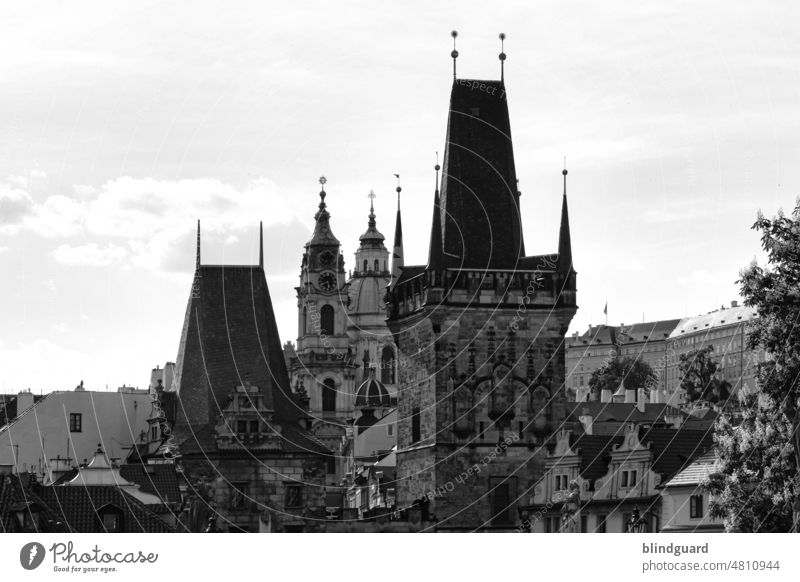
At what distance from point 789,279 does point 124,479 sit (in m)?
39.3

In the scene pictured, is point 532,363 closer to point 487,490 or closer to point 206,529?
point 487,490

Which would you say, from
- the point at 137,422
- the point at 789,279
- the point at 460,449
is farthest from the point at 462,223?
the point at 789,279

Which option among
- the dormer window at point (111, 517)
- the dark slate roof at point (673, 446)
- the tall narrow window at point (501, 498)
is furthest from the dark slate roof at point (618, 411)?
the dormer window at point (111, 517)

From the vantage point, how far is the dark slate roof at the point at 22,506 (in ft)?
276

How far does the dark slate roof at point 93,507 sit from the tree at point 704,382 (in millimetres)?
90096

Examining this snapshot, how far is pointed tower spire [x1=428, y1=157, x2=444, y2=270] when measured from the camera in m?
100

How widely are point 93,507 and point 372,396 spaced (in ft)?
317

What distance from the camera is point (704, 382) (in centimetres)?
18875

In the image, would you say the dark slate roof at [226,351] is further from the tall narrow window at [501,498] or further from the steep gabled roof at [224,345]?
the tall narrow window at [501,498]

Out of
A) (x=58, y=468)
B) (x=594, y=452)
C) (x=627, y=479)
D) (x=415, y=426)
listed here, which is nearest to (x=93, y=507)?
(x=58, y=468)

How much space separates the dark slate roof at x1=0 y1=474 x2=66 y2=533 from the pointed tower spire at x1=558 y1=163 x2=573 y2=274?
1023 inches
